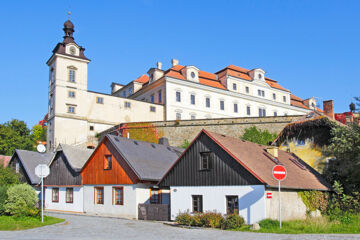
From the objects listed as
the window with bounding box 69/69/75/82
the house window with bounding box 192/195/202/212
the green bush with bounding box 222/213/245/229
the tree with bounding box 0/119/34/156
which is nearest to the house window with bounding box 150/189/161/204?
the house window with bounding box 192/195/202/212

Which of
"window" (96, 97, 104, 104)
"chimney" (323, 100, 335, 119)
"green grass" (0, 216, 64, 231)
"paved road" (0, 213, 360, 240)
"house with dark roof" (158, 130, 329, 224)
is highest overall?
"window" (96, 97, 104, 104)

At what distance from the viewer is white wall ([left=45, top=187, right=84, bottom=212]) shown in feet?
104

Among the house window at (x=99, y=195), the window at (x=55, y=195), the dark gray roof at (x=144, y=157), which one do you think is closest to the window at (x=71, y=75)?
the window at (x=55, y=195)

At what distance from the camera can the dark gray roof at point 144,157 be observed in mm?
28000

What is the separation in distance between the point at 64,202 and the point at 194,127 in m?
21.2

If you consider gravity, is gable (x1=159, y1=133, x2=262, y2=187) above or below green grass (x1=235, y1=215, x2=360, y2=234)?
above

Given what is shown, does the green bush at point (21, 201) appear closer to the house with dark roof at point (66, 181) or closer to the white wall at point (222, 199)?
the white wall at point (222, 199)

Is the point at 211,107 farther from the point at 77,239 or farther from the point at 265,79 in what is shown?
the point at 77,239

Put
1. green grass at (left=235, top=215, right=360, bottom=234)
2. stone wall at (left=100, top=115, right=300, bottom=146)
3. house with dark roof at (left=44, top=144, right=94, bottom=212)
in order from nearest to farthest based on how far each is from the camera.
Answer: green grass at (left=235, top=215, right=360, bottom=234) → house with dark roof at (left=44, top=144, right=94, bottom=212) → stone wall at (left=100, top=115, right=300, bottom=146)

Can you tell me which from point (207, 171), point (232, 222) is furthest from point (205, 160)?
point (232, 222)

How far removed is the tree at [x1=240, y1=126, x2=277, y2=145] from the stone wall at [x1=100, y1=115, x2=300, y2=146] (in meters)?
0.52

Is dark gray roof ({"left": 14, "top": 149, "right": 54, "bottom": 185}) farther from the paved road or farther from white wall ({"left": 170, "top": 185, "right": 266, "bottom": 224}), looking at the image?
the paved road

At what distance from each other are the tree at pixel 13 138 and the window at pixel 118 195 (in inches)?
1636

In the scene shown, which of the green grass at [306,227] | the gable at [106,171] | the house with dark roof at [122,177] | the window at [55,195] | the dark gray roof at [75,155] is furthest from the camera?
the window at [55,195]
